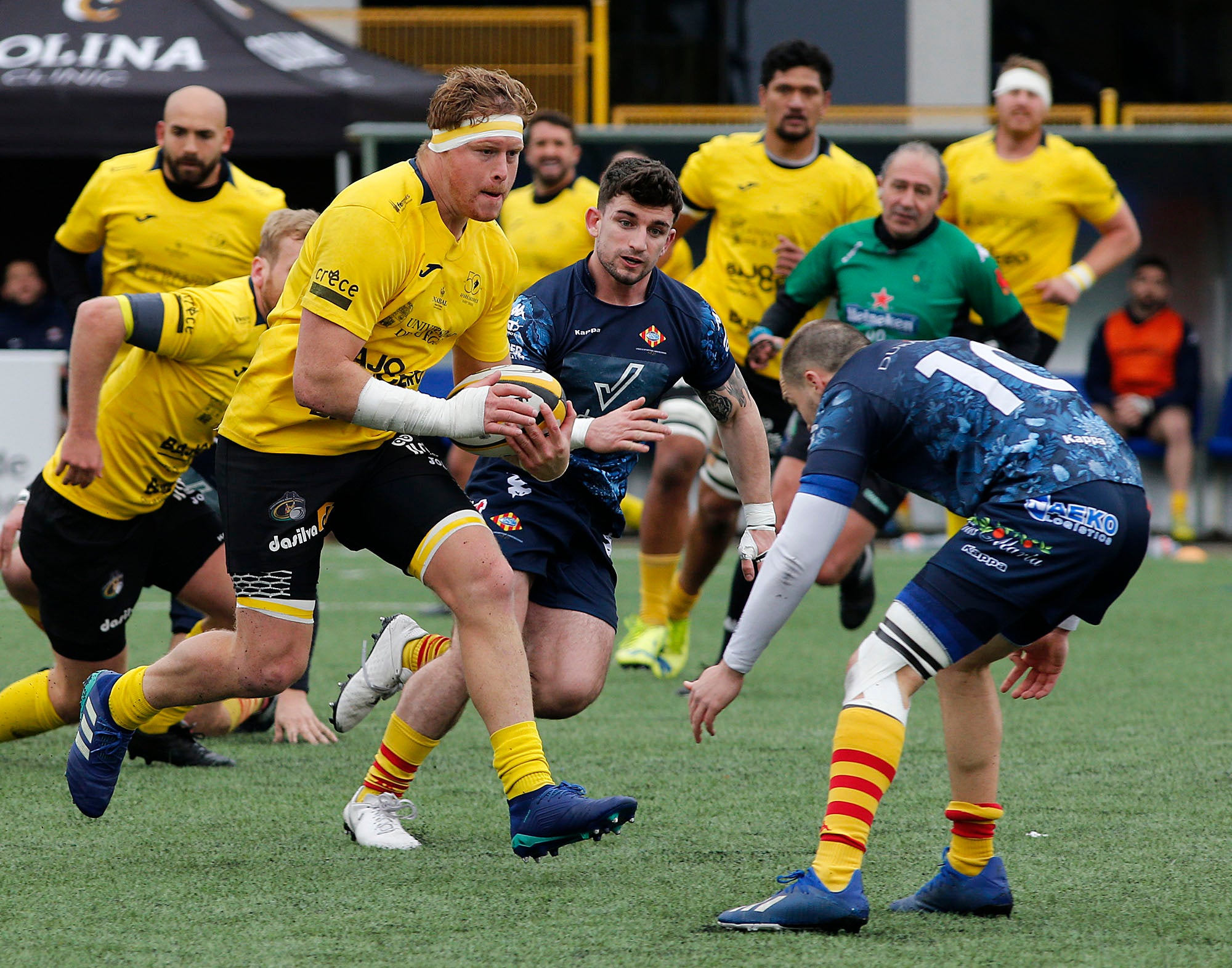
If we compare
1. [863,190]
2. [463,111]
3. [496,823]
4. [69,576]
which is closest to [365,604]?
[863,190]

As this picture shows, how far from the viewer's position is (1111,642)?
303 inches

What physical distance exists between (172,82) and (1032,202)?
6.95 m

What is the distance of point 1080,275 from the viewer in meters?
7.48

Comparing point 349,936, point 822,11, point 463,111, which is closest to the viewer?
point 349,936

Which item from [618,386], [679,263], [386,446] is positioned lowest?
[386,446]

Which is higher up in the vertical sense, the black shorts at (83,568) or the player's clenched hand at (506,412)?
the player's clenched hand at (506,412)

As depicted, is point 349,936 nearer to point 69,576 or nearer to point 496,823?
point 496,823

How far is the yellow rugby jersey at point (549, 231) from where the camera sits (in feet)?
28.9

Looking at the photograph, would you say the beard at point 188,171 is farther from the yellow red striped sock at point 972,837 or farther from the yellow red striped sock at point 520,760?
the yellow red striped sock at point 972,837

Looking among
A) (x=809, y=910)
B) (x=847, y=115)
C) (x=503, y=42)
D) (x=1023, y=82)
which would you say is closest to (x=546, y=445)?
(x=809, y=910)

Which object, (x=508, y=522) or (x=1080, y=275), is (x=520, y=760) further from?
(x=1080, y=275)

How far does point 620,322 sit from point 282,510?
1.18 meters

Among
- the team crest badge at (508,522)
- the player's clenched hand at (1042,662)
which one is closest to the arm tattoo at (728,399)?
the team crest badge at (508,522)

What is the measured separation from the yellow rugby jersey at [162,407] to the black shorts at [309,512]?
873mm
